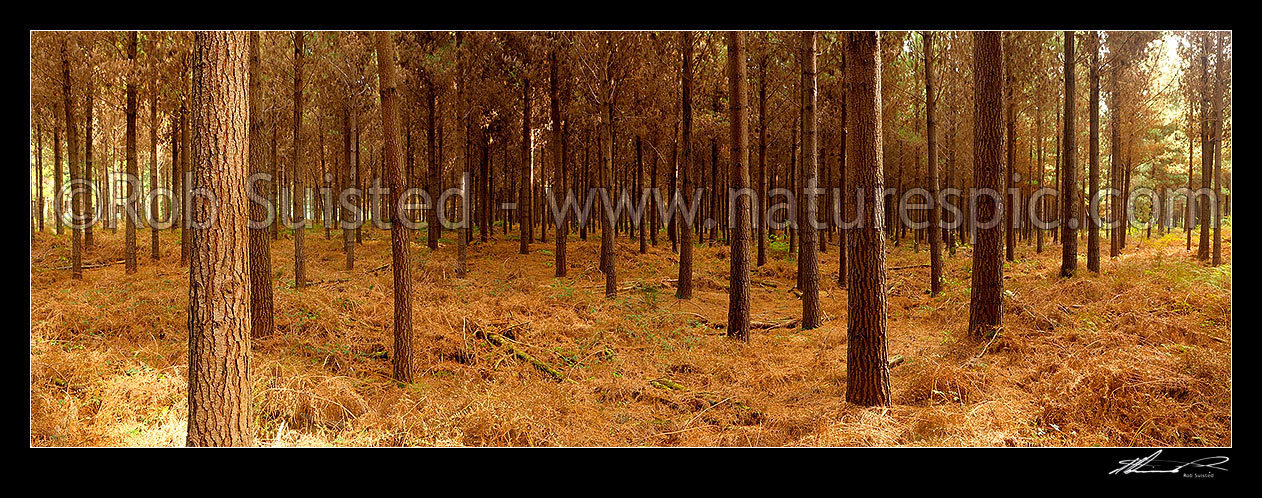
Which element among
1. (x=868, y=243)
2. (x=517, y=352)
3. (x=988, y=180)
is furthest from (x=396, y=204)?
(x=988, y=180)

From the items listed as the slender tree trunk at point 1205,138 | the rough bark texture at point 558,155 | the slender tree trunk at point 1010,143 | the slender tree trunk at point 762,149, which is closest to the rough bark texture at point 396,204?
the rough bark texture at point 558,155

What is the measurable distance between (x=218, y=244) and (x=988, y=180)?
8.93 m

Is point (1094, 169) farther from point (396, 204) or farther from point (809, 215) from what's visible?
point (396, 204)

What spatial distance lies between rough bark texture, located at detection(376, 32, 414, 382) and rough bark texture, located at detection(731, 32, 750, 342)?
15.8 ft

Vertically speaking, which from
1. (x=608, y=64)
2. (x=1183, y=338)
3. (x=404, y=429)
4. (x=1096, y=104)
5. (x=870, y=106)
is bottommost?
(x=404, y=429)

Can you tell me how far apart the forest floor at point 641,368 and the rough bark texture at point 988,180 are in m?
0.38

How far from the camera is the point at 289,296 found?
34.0ft

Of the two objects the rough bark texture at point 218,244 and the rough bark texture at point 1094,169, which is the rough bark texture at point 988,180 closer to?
the rough bark texture at point 1094,169

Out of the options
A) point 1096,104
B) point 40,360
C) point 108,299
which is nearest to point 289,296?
point 108,299

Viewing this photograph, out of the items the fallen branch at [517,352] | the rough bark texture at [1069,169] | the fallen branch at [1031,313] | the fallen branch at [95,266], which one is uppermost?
the rough bark texture at [1069,169]

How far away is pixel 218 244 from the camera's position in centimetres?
374

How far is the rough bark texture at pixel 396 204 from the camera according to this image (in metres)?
6.55

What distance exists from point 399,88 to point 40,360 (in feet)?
42.9

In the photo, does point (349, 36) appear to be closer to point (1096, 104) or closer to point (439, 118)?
point (439, 118)
